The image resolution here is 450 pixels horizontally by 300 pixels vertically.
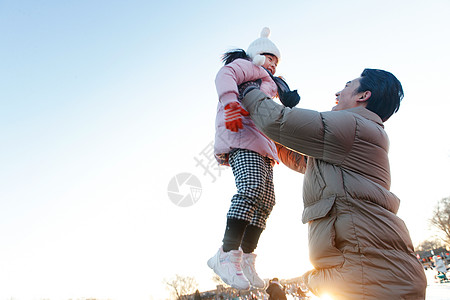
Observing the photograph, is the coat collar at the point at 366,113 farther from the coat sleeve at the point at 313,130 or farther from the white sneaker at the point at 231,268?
the white sneaker at the point at 231,268

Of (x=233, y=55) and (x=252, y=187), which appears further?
(x=233, y=55)

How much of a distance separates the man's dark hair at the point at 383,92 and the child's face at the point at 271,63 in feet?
2.75

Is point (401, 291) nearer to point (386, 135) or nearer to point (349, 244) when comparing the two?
point (349, 244)

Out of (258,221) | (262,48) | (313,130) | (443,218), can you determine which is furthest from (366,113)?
(443,218)

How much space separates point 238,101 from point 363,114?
789mm

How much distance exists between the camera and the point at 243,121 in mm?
2227

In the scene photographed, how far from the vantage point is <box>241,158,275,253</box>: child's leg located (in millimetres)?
2152

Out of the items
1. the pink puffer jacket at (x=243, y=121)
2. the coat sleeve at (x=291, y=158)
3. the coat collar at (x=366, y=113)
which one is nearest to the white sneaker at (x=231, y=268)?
the pink puffer jacket at (x=243, y=121)

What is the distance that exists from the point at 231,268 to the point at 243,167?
2.14ft

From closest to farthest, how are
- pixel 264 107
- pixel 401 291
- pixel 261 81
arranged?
pixel 401 291
pixel 264 107
pixel 261 81

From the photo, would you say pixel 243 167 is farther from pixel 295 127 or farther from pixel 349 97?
pixel 349 97

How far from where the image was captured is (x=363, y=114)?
186cm

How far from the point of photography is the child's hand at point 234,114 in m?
2.01

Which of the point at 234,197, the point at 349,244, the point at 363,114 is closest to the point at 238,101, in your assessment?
the point at 234,197
